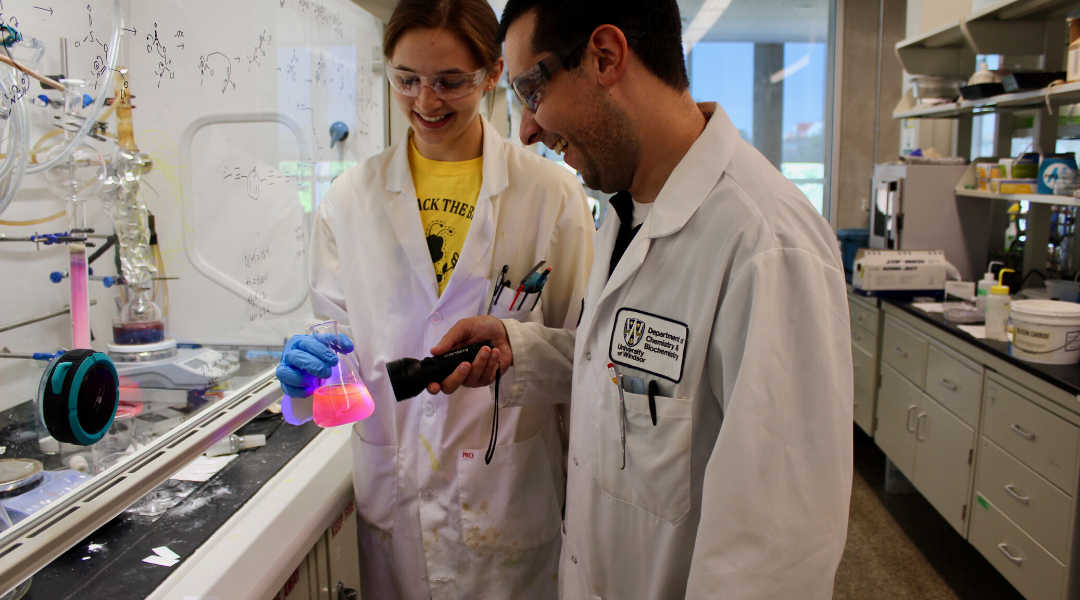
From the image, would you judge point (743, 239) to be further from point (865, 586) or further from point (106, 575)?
point (865, 586)

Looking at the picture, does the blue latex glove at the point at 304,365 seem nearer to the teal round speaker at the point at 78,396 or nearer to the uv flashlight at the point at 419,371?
the uv flashlight at the point at 419,371

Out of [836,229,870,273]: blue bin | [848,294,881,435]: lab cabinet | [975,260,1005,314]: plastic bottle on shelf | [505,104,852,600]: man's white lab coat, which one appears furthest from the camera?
[836,229,870,273]: blue bin

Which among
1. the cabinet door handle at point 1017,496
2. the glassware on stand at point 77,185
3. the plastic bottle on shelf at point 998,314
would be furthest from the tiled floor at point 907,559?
the glassware on stand at point 77,185

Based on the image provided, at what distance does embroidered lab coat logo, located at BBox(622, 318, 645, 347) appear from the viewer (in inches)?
39.4

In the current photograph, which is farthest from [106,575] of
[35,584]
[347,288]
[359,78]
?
[359,78]

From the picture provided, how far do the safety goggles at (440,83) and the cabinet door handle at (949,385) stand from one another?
7.62ft

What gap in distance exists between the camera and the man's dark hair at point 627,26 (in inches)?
37.5

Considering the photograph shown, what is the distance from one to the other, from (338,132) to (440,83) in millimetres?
982

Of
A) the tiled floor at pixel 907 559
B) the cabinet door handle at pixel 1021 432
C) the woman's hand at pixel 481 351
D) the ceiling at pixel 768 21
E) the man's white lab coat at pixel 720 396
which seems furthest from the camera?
the ceiling at pixel 768 21

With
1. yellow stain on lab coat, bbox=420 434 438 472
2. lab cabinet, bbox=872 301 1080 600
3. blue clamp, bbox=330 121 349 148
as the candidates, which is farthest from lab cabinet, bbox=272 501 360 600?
lab cabinet, bbox=872 301 1080 600

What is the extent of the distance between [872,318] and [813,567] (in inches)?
119

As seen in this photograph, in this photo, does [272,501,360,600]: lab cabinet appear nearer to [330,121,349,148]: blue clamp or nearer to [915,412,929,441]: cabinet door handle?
[330,121,349,148]: blue clamp

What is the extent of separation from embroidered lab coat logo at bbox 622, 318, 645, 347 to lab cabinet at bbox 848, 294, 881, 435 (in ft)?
9.21

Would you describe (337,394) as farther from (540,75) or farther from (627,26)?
(627,26)
